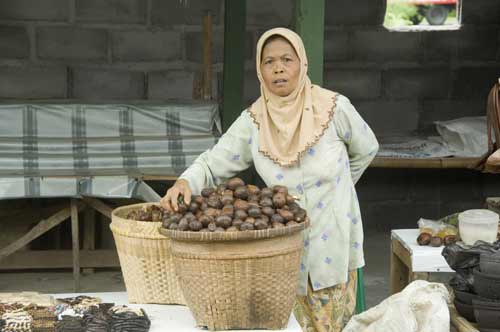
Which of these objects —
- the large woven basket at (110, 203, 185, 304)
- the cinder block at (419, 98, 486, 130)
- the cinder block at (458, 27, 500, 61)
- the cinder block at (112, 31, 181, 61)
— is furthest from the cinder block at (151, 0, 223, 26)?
the large woven basket at (110, 203, 185, 304)

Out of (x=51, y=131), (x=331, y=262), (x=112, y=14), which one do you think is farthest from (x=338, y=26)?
(x=331, y=262)

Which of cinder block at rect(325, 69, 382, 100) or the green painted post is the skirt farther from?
cinder block at rect(325, 69, 382, 100)

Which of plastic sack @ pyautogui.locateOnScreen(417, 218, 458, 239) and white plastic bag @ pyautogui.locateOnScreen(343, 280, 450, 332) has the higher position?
plastic sack @ pyautogui.locateOnScreen(417, 218, 458, 239)

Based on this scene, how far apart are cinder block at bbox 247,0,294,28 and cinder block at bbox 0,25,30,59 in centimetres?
201

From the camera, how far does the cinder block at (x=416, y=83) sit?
29.0 ft

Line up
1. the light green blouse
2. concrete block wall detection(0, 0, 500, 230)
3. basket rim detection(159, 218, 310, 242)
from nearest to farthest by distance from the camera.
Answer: basket rim detection(159, 218, 310, 242)
the light green blouse
concrete block wall detection(0, 0, 500, 230)

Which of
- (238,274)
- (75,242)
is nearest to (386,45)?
(75,242)

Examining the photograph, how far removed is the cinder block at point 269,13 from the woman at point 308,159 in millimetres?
4646

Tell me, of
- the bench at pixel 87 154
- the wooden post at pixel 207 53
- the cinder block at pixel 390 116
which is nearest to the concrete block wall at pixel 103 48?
the wooden post at pixel 207 53

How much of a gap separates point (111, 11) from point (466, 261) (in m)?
5.15

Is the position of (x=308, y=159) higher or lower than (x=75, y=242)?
higher

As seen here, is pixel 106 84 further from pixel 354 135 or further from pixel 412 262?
pixel 354 135

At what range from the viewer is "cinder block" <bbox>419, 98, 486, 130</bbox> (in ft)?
29.2

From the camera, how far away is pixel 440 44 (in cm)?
883
